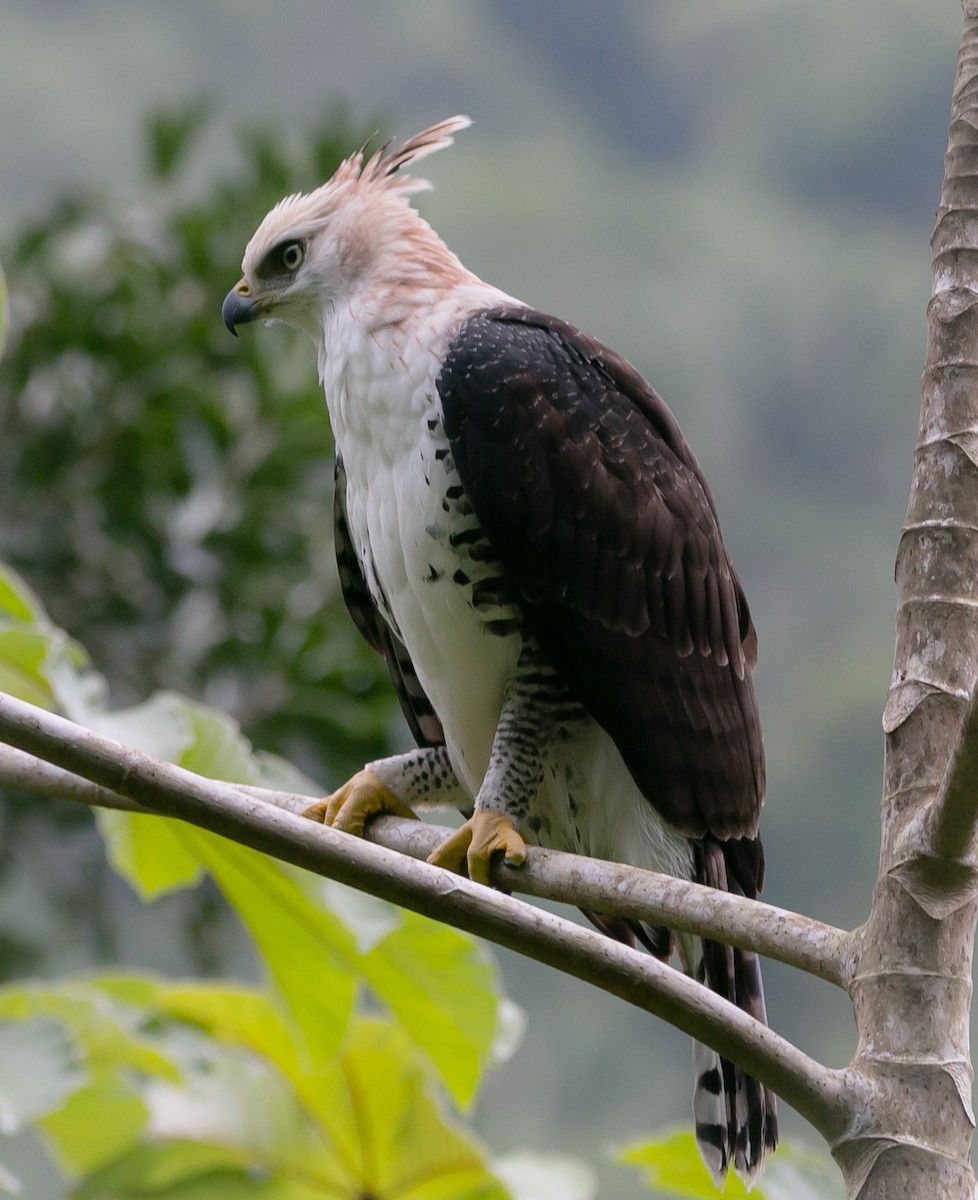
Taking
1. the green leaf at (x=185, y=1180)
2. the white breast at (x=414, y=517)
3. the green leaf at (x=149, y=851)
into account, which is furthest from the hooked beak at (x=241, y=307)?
the green leaf at (x=185, y=1180)

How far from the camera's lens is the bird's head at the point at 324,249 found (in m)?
2.36

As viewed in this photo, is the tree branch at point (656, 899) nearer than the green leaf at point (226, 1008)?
Yes

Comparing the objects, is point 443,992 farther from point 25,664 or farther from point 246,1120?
point 25,664

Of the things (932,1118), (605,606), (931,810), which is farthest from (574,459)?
(932,1118)

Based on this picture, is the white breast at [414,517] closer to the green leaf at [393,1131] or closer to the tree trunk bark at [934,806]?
the green leaf at [393,1131]

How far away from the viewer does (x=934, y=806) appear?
4.46 ft

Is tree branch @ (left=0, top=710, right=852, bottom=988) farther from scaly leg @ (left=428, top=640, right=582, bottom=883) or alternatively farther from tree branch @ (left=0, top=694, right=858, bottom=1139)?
scaly leg @ (left=428, top=640, right=582, bottom=883)

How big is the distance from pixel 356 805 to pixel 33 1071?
21.9 inches

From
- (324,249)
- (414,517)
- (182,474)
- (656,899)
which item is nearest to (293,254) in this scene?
(324,249)

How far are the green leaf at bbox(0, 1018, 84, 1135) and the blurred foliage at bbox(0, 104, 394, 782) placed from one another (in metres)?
2.21

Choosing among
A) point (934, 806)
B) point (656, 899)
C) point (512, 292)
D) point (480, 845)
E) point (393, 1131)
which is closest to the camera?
point (934, 806)

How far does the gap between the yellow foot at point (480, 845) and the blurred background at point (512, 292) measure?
6.85ft

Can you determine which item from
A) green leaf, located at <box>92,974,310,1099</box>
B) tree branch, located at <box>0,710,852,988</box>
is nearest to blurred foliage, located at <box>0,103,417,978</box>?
green leaf, located at <box>92,974,310,1099</box>

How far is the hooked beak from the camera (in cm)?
239
